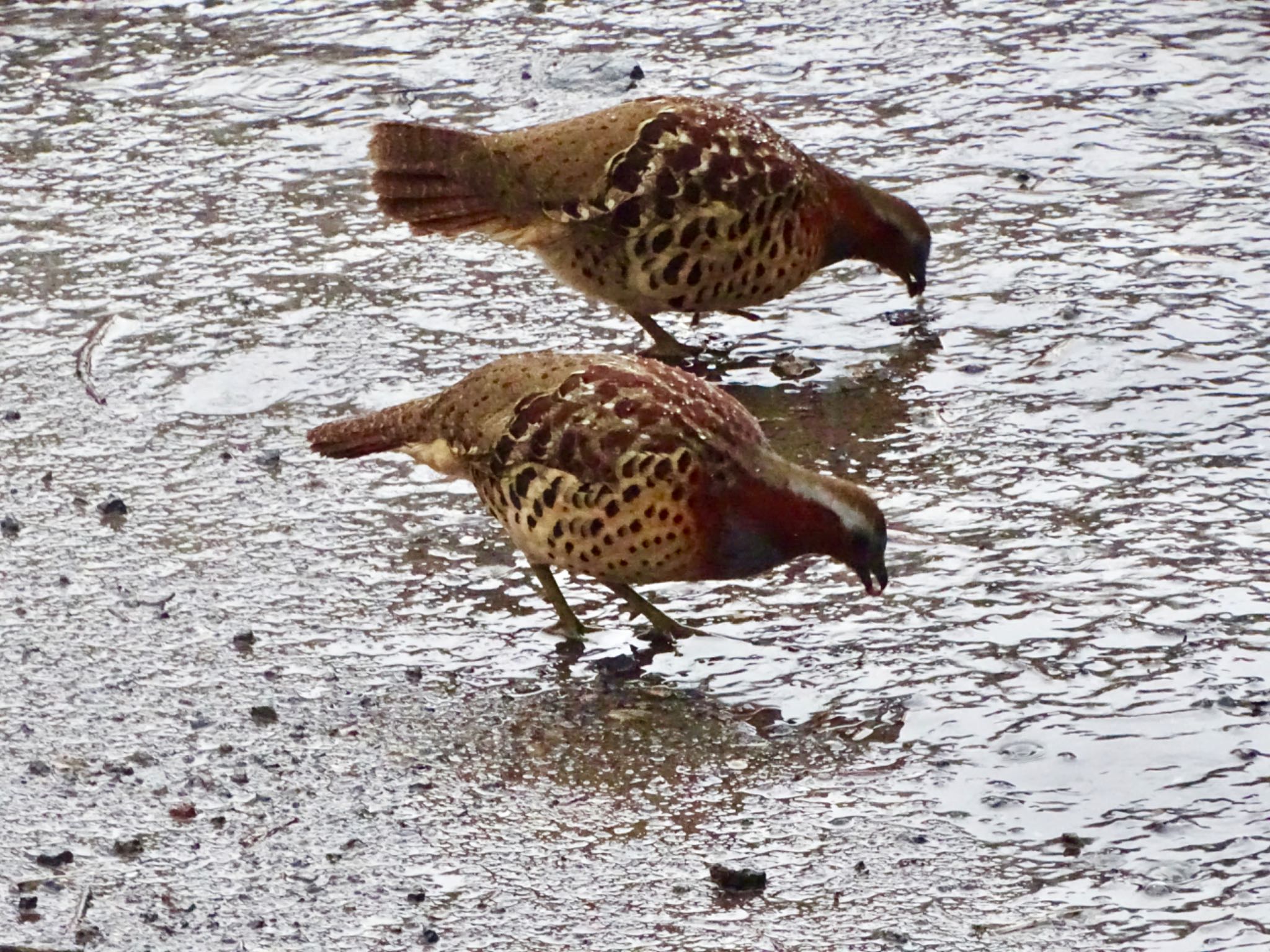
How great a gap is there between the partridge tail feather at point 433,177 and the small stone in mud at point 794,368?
1.00 metres

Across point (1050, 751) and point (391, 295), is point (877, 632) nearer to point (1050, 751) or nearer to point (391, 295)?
point (1050, 751)

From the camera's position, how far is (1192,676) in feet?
14.8

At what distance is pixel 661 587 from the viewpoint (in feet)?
17.2

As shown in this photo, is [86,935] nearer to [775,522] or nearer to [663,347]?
[775,522]

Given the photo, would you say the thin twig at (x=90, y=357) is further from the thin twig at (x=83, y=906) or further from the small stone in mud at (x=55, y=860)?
the thin twig at (x=83, y=906)

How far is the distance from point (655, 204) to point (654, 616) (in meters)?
1.69

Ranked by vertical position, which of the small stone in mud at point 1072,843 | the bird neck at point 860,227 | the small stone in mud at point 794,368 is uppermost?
the bird neck at point 860,227

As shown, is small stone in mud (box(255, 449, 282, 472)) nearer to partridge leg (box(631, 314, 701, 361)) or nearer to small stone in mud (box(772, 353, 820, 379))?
partridge leg (box(631, 314, 701, 361))

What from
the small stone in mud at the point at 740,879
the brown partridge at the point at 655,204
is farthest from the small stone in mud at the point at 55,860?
the brown partridge at the point at 655,204

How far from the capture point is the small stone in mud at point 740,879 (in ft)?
12.7

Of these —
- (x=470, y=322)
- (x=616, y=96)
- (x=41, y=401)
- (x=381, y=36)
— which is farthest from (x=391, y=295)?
(x=381, y=36)

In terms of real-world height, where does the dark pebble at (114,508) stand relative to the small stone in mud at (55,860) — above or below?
above

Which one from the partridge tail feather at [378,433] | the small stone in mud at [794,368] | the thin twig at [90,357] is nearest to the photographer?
the partridge tail feather at [378,433]

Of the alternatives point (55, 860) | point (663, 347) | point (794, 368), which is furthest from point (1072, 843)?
point (663, 347)
